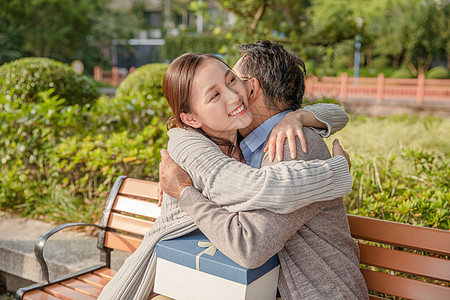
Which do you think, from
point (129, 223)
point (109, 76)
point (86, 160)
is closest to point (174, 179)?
point (129, 223)

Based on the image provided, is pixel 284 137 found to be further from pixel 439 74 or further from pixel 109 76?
pixel 439 74

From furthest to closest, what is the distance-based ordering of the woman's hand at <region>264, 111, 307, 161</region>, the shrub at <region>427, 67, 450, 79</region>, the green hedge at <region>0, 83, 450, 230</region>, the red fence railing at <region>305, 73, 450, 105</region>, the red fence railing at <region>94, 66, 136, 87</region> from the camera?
the red fence railing at <region>94, 66, 136, 87</region> → the shrub at <region>427, 67, 450, 79</region> → the red fence railing at <region>305, 73, 450, 105</region> → the green hedge at <region>0, 83, 450, 230</region> → the woman's hand at <region>264, 111, 307, 161</region>

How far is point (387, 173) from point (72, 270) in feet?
8.83

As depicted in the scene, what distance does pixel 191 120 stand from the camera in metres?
1.83

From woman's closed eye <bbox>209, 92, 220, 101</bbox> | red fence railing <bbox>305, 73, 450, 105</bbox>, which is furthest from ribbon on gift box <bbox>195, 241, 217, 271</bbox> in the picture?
red fence railing <bbox>305, 73, 450, 105</bbox>

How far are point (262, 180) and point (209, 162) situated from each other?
0.22 m

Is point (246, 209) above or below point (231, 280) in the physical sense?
above

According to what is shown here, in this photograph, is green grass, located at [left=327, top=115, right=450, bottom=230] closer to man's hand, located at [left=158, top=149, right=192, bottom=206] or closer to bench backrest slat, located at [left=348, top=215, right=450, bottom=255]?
bench backrest slat, located at [left=348, top=215, right=450, bottom=255]

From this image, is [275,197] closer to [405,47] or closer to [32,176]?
[32,176]

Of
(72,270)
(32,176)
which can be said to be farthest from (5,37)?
(72,270)

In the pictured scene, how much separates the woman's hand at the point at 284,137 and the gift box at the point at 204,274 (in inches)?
15.9

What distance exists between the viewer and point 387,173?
4.01m

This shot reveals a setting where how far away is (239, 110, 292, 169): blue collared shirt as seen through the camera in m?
1.81

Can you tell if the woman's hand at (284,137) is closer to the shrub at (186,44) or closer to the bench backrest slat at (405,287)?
the bench backrest slat at (405,287)
